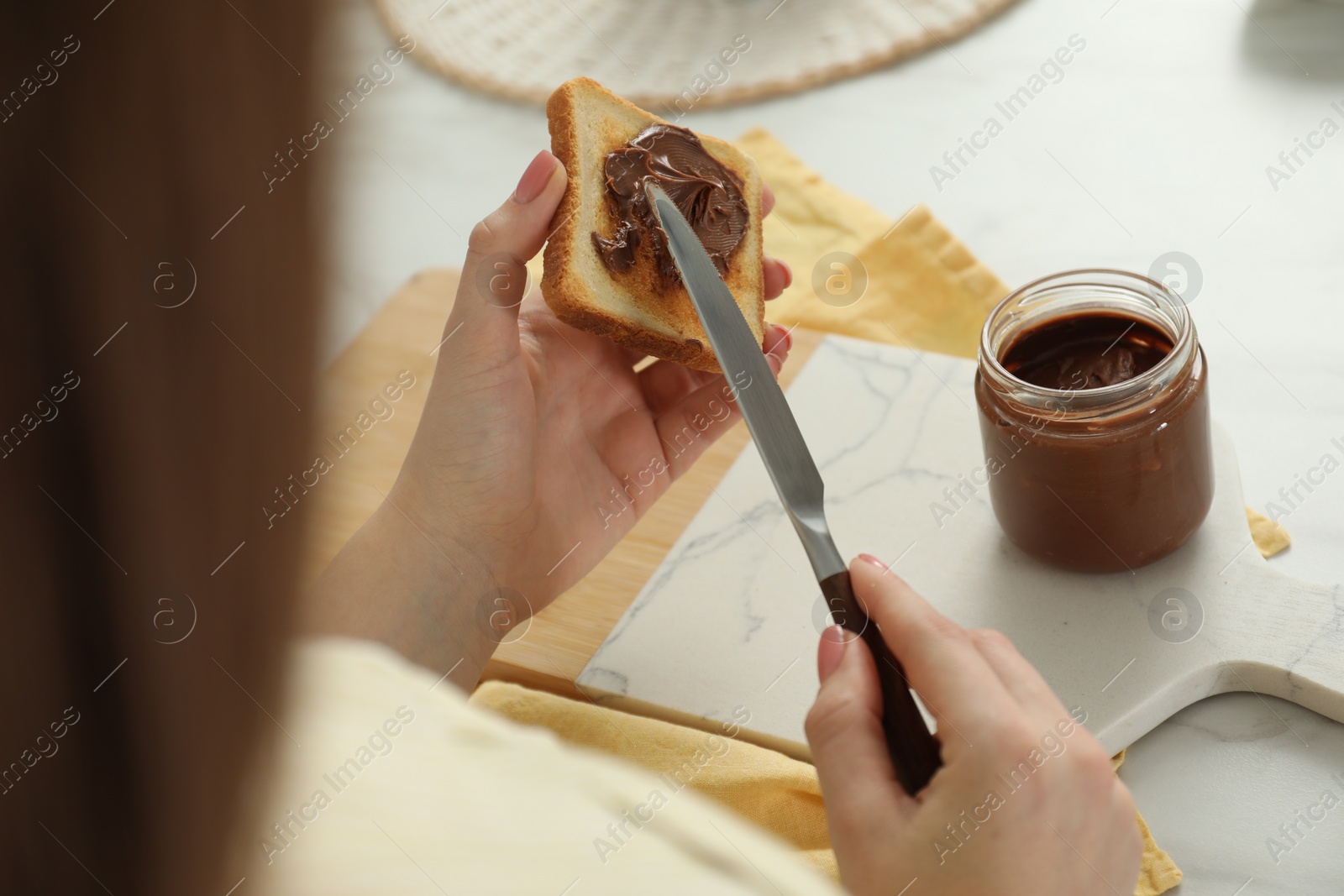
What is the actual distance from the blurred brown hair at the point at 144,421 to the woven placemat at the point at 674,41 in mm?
1668

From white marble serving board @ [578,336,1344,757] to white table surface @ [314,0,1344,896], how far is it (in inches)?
2.0

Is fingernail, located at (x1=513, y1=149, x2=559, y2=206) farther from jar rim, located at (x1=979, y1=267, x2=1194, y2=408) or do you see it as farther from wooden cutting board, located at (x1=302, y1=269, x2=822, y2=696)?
jar rim, located at (x1=979, y1=267, x2=1194, y2=408)

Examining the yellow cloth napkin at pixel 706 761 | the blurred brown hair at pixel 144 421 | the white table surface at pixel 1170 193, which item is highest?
the blurred brown hair at pixel 144 421

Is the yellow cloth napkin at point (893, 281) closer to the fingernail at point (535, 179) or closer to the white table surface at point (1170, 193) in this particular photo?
the white table surface at point (1170, 193)

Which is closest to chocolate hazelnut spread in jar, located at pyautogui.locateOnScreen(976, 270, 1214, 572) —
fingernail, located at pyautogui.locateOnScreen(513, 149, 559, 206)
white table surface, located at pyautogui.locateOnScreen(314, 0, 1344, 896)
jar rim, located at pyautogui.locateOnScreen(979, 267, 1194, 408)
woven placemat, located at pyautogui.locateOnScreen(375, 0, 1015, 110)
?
jar rim, located at pyautogui.locateOnScreen(979, 267, 1194, 408)

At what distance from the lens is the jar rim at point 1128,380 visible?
88 centimetres

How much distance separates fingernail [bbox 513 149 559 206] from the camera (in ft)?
3.30

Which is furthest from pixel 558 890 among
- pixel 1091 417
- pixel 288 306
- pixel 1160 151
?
pixel 1160 151

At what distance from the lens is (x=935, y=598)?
3.40ft

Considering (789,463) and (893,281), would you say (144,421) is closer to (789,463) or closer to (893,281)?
(789,463)

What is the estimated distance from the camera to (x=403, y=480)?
3.55ft

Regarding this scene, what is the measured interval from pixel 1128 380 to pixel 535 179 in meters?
0.55

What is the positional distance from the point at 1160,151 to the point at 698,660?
3.42ft

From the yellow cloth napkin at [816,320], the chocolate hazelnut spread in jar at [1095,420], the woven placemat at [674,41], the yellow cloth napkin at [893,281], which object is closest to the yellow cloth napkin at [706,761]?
the yellow cloth napkin at [816,320]
